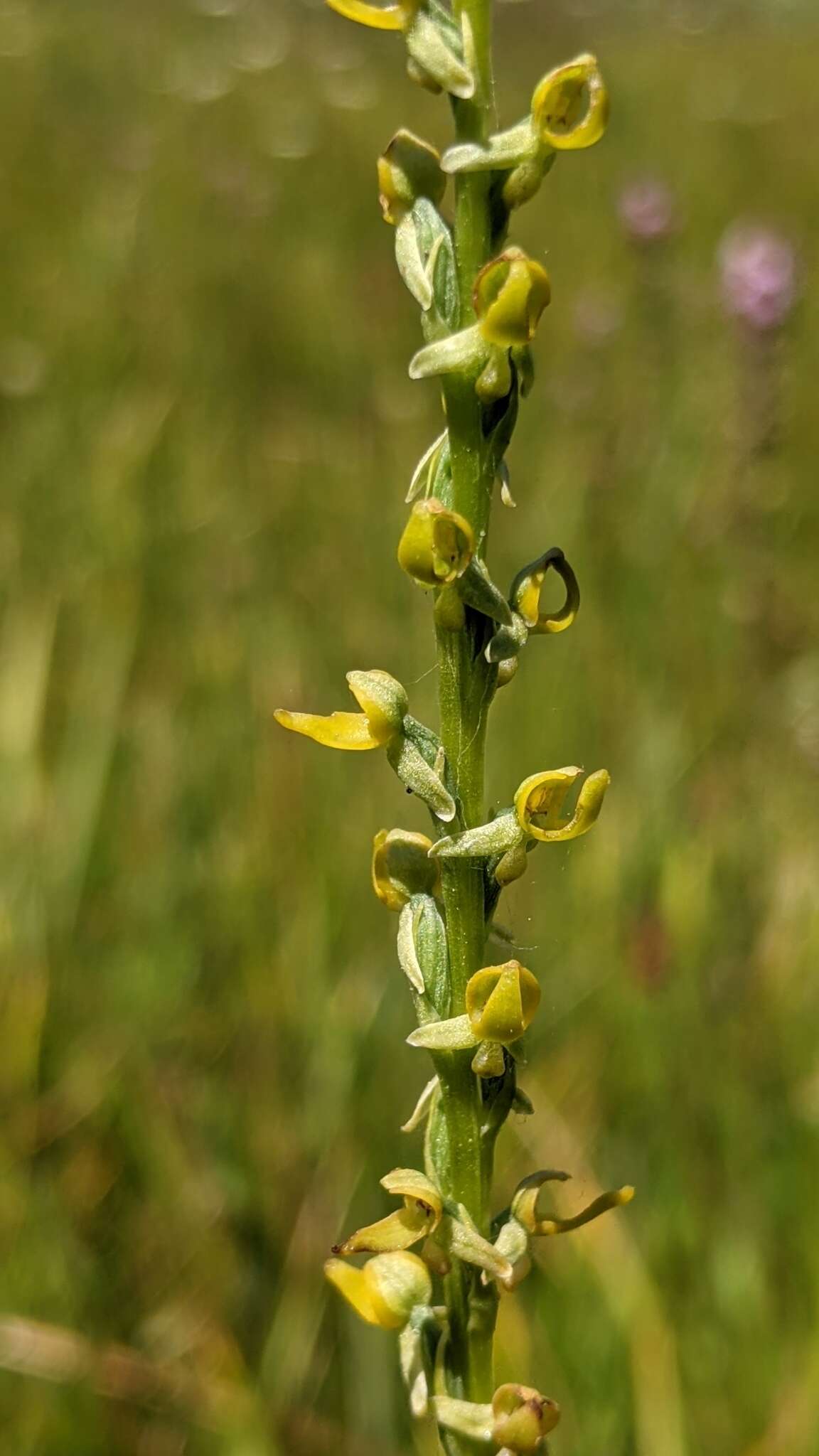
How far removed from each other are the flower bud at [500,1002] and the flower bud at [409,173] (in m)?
0.56

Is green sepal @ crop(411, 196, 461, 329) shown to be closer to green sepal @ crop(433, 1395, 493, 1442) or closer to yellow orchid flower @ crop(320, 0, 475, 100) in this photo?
yellow orchid flower @ crop(320, 0, 475, 100)

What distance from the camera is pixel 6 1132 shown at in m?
2.17

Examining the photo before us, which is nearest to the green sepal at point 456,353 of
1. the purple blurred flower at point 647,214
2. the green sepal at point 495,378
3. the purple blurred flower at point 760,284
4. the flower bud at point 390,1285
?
the green sepal at point 495,378

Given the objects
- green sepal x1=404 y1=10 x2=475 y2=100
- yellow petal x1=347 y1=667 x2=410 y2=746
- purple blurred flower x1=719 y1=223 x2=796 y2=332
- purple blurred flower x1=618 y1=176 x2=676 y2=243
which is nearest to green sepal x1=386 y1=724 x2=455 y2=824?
yellow petal x1=347 y1=667 x2=410 y2=746

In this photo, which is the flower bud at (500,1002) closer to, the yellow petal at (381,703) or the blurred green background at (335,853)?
the yellow petal at (381,703)

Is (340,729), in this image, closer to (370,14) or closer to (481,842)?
(481,842)

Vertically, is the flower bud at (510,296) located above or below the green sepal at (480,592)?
above

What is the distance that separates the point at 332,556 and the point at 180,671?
0.79 metres

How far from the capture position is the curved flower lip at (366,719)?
974 millimetres

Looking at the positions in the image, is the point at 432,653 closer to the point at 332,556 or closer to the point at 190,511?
the point at 332,556

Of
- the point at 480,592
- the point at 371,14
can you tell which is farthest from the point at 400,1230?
the point at 371,14

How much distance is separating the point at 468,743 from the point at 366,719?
0.12m

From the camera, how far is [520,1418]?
0.88m

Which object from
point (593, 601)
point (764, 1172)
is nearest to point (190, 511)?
point (593, 601)
